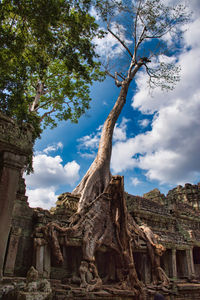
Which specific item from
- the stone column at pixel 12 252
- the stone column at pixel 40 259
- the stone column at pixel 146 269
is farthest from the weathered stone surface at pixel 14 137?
the stone column at pixel 146 269

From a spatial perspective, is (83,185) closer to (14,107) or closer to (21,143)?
(14,107)

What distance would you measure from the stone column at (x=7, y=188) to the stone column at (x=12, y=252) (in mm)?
2028

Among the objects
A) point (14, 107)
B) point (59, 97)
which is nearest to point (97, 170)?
point (14, 107)

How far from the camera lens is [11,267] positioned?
7.20m

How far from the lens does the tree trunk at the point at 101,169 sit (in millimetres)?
11877

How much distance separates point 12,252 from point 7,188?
2.66m

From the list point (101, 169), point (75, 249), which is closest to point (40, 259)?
point (75, 249)

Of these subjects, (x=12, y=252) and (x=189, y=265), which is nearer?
(x=12, y=252)

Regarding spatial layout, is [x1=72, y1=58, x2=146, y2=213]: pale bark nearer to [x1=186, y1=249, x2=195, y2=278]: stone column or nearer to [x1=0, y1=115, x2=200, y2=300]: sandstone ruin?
[x1=0, y1=115, x2=200, y2=300]: sandstone ruin

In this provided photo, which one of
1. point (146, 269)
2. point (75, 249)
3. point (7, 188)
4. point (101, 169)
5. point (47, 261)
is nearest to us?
point (7, 188)

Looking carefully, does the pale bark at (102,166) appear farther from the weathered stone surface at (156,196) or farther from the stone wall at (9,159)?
the weathered stone surface at (156,196)

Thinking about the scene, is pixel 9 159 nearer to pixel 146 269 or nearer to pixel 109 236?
pixel 109 236

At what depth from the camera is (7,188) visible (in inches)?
233

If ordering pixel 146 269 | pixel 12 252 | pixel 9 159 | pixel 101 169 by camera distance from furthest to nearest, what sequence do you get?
pixel 101 169 < pixel 146 269 < pixel 12 252 < pixel 9 159
